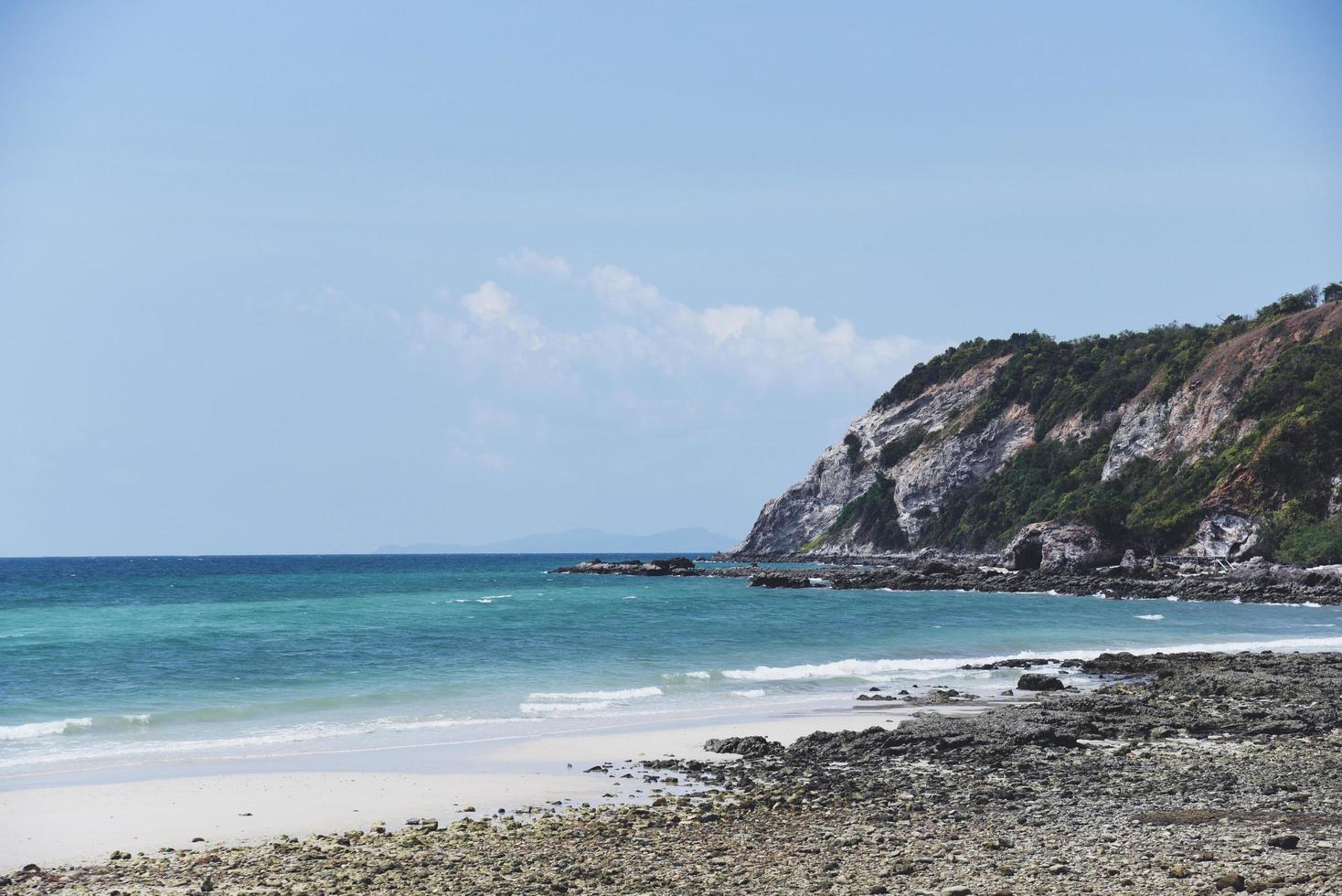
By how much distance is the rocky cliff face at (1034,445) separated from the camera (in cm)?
8262

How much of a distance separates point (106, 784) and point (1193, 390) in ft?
304

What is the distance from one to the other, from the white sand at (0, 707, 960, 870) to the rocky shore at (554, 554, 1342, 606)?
50.5 metres

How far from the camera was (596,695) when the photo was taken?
81.2ft

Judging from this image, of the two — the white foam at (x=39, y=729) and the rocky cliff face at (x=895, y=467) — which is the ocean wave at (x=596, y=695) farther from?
the rocky cliff face at (x=895, y=467)

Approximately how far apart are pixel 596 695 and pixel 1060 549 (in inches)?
2457

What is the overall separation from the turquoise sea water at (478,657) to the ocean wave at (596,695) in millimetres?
83

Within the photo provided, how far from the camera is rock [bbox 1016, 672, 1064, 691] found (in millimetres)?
23844

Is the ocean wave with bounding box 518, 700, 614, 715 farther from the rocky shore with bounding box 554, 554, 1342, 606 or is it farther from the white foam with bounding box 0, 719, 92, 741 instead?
the rocky shore with bounding box 554, 554, 1342, 606

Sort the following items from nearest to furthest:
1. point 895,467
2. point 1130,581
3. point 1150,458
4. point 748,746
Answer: point 748,746 → point 1130,581 → point 1150,458 → point 895,467

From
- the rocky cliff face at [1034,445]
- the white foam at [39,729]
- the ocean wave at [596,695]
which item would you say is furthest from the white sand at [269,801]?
the rocky cliff face at [1034,445]

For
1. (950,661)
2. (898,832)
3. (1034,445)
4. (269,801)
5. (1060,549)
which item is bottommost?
(950,661)

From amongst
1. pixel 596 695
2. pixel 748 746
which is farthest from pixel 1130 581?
pixel 748 746

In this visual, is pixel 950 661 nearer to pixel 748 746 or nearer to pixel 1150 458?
pixel 748 746

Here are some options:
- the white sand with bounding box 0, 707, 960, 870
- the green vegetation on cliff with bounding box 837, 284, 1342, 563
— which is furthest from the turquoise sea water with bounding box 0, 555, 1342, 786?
the green vegetation on cliff with bounding box 837, 284, 1342, 563
